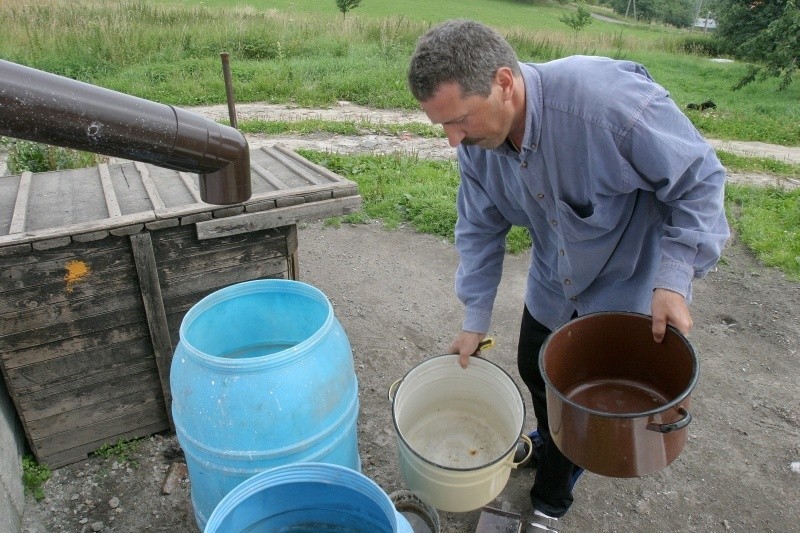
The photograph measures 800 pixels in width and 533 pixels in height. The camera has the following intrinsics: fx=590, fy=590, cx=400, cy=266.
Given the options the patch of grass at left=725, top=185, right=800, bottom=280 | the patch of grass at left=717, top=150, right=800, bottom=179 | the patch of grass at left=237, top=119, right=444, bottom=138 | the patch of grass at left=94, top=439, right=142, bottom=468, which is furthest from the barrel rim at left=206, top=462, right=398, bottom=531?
the patch of grass at left=717, top=150, right=800, bottom=179

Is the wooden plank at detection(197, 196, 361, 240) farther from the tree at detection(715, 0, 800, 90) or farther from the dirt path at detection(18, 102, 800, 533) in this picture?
the tree at detection(715, 0, 800, 90)

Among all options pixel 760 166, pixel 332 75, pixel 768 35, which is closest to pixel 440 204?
pixel 760 166

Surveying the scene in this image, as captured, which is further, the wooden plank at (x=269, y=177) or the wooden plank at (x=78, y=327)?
the wooden plank at (x=269, y=177)

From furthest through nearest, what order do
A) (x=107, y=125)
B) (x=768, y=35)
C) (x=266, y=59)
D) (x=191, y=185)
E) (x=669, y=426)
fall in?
1. (x=768, y=35)
2. (x=266, y=59)
3. (x=191, y=185)
4. (x=669, y=426)
5. (x=107, y=125)

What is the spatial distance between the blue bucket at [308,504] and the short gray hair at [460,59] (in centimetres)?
113

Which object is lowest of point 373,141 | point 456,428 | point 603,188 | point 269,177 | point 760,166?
point 760,166

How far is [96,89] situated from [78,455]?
7.40 ft

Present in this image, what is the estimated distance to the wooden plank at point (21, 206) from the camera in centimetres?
239

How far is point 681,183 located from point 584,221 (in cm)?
31

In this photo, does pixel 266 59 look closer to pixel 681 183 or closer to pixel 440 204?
pixel 440 204

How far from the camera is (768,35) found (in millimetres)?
15508

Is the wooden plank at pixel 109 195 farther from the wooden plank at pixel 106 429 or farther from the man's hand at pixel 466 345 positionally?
the man's hand at pixel 466 345

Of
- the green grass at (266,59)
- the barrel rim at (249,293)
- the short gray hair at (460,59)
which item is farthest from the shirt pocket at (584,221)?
the green grass at (266,59)

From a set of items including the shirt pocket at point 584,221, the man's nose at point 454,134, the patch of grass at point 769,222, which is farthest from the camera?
the patch of grass at point 769,222
